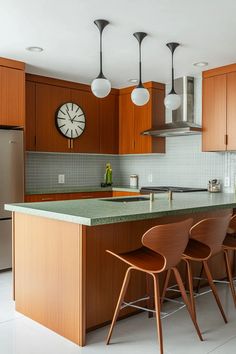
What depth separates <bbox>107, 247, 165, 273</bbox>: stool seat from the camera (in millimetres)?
2329

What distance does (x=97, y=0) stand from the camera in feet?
9.09

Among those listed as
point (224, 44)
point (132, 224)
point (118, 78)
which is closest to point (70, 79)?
point (118, 78)

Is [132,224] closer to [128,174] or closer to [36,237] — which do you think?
[36,237]

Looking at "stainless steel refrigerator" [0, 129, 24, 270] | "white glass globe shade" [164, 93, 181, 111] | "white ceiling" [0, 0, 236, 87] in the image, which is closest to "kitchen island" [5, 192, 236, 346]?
"white glass globe shade" [164, 93, 181, 111]

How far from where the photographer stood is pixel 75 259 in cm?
245

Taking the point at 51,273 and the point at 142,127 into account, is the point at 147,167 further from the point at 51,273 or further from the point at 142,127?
the point at 51,273

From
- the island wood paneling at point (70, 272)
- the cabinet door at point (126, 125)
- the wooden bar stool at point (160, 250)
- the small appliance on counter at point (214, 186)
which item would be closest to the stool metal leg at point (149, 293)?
the island wood paneling at point (70, 272)

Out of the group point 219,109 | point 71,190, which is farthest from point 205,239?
point 71,190

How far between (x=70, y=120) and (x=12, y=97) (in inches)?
45.1

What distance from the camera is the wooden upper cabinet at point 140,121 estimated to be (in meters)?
5.41

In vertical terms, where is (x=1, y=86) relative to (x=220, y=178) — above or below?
above

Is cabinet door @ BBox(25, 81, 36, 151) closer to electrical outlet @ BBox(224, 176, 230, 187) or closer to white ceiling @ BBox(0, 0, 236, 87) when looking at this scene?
white ceiling @ BBox(0, 0, 236, 87)

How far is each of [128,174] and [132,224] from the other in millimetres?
3296

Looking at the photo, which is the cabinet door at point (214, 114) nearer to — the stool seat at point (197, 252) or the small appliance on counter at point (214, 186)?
the small appliance on counter at point (214, 186)
